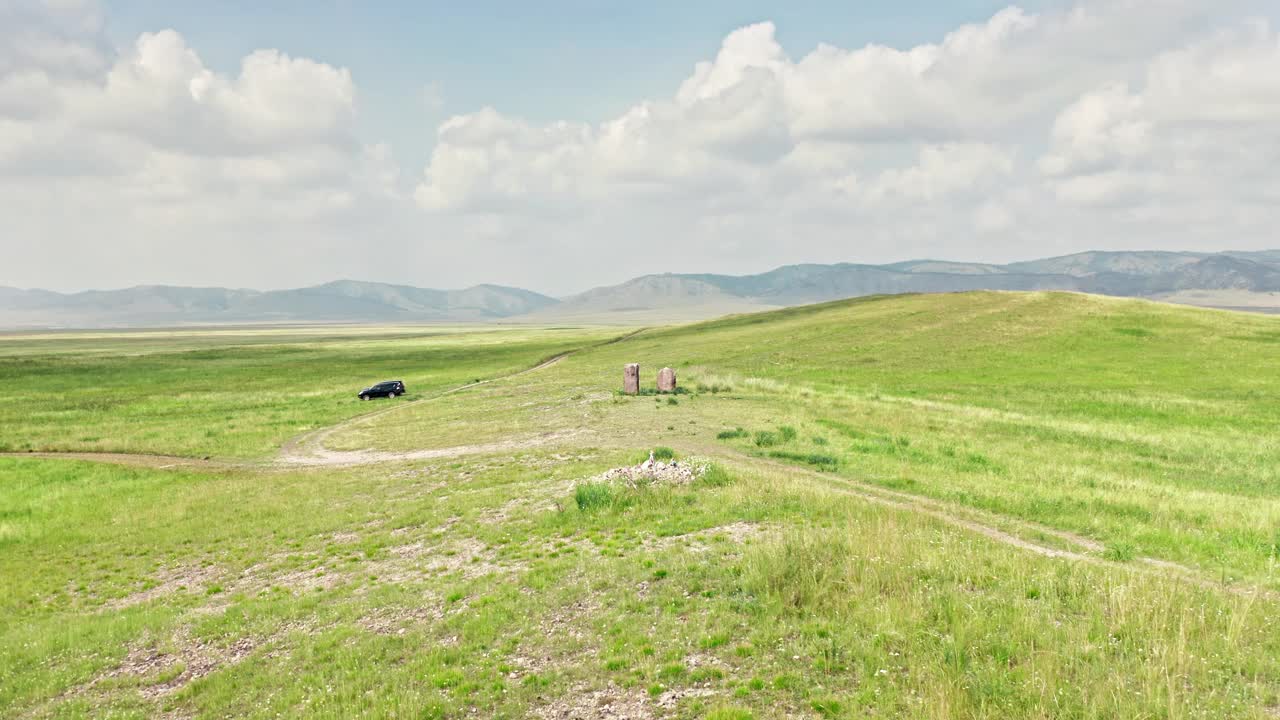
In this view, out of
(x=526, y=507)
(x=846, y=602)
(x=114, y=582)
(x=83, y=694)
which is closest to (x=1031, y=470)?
(x=846, y=602)

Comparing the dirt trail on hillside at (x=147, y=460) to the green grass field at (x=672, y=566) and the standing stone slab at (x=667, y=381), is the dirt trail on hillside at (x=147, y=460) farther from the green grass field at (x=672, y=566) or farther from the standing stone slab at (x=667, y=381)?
the standing stone slab at (x=667, y=381)

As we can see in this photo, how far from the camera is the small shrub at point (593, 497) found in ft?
67.7

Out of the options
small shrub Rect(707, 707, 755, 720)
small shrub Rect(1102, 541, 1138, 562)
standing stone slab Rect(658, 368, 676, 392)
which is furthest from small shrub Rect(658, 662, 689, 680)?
standing stone slab Rect(658, 368, 676, 392)

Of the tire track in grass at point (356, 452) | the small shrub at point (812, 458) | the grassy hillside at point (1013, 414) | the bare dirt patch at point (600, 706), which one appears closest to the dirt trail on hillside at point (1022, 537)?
the grassy hillside at point (1013, 414)

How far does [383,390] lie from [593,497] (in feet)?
178

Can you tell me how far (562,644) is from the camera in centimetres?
1240

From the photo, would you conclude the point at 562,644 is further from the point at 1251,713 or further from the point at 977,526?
the point at 977,526

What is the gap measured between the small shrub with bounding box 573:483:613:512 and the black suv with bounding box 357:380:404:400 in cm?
5332

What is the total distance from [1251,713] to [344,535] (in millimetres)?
23480

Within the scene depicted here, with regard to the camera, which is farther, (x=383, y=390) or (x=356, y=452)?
(x=383, y=390)

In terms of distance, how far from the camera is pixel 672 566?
15.1 metres

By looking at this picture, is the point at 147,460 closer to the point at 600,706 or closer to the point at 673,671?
the point at 600,706

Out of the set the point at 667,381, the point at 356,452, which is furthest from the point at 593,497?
the point at 667,381

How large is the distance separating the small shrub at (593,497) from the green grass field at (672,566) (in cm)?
10
